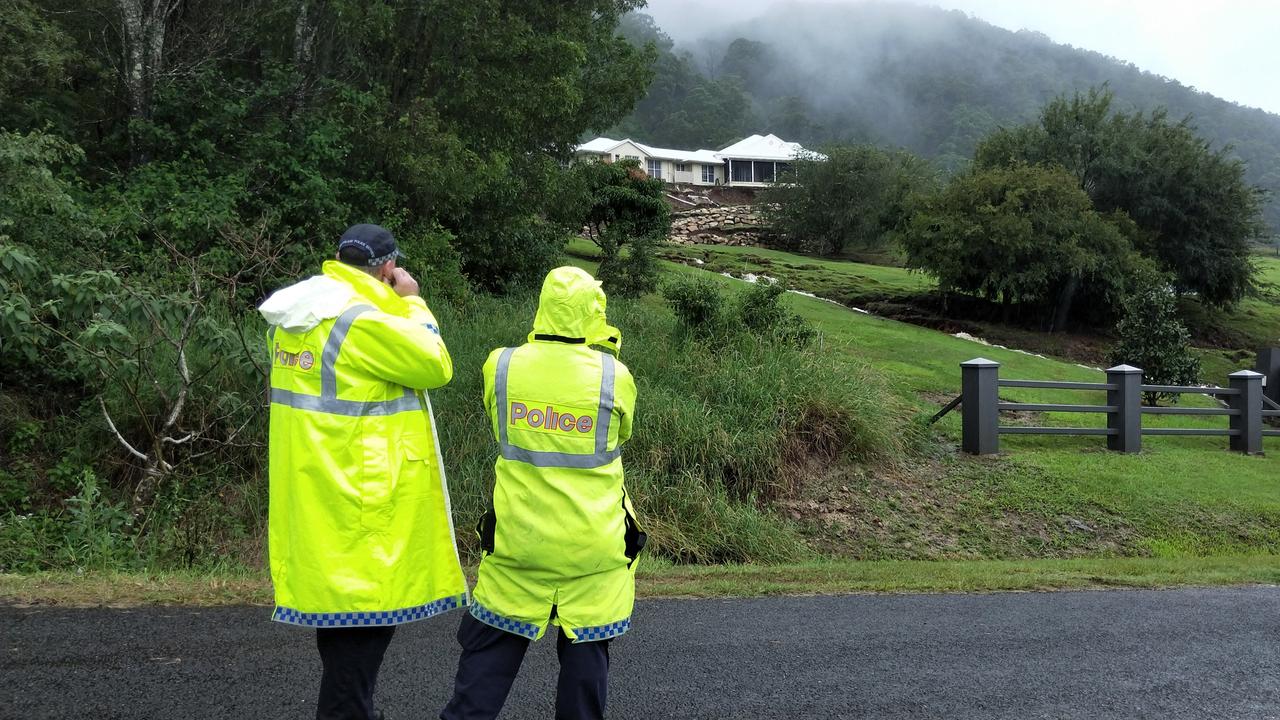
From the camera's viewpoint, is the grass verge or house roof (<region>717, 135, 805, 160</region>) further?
house roof (<region>717, 135, 805, 160</region>)

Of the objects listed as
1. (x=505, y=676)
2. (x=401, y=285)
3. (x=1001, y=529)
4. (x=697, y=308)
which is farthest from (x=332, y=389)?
(x=697, y=308)

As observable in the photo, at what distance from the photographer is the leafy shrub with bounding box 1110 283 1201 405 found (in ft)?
57.5

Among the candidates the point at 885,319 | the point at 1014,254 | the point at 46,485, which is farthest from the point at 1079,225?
the point at 46,485

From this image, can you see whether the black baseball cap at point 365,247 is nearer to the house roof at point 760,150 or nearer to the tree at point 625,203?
the tree at point 625,203

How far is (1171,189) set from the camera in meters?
32.8

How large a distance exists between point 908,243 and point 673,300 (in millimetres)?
17115

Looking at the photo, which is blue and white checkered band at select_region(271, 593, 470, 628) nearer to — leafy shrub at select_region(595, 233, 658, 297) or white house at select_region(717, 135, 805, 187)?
leafy shrub at select_region(595, 233, 658, 297)

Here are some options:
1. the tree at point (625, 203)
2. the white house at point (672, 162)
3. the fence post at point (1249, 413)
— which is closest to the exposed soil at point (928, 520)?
the fence post at point (1249, 413)

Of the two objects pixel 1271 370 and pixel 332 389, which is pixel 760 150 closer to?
pixel 1271 370

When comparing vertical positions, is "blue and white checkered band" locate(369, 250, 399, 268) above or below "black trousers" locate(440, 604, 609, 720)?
above

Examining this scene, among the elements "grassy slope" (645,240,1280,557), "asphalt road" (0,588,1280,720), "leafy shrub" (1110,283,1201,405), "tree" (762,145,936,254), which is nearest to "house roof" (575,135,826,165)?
"tree" (762,145,936,254)

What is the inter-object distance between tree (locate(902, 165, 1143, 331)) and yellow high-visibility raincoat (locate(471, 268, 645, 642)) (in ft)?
79.3

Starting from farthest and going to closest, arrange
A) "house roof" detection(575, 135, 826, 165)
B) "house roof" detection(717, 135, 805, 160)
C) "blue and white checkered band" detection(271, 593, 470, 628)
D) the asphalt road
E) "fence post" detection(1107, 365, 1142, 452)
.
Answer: "house roof" detection(717, 135, 805, 160), "house roof" detection(575, 135, 826, 165), "fence post" detection(1107, 365, 1142, 452), the asphalt road, "blue and white checkered band" detection(271, 593, 470, 628)

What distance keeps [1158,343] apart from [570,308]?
57.7 ft
